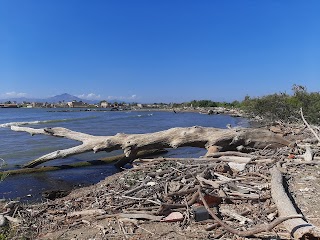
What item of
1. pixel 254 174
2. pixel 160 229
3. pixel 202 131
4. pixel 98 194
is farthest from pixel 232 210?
pixel 202 131

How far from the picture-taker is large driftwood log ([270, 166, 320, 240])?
3.75m

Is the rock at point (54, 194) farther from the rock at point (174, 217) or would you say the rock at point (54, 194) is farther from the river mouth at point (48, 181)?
the rock at point (174, 217)

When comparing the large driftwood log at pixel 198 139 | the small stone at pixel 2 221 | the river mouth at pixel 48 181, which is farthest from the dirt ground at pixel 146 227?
the large driftwood log at pixel 198 139

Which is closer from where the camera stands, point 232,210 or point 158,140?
point 232,210

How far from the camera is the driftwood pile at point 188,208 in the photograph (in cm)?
447

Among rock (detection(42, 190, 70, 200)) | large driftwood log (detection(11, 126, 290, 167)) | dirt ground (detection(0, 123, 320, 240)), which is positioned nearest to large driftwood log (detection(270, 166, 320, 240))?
dirt ground (detection(0, 123, 320, 240))

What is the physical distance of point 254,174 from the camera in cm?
669

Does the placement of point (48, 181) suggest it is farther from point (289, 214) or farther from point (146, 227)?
point (289, 214)

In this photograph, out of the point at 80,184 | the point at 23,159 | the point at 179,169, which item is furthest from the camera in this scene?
the point at 23,159

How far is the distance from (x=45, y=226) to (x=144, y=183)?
82.0 inches

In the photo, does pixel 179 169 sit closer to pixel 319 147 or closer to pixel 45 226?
pixel 45 226

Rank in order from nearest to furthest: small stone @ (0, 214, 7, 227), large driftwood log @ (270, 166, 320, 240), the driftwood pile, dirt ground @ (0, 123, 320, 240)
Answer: large driftwood log @ (270, 166, 320, 240)
the driftwood pile
dirt ground @ (0, 123, 320, 240)
small stone @ (0, 214, 7, 227)

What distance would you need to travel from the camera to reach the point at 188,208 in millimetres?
5160

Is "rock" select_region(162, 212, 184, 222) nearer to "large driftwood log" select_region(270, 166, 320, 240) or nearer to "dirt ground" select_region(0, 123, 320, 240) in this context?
"dirt ground" select_region(0, 123, 320, 240)
